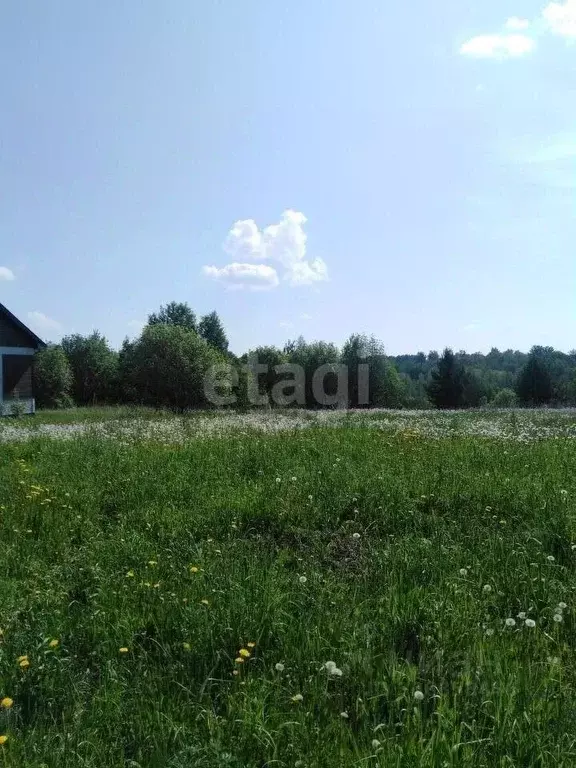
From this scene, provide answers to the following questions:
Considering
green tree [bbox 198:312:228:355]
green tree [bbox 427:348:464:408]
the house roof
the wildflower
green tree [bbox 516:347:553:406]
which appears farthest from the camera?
green tree [bbox 198:312:228:355]

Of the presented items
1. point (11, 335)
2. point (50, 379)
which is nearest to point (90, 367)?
point (50, 379)

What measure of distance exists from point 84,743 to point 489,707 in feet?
6.21

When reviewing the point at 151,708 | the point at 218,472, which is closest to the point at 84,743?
the point at 151,708

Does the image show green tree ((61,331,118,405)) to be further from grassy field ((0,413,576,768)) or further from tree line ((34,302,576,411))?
grassy field ((0,413,576,768))

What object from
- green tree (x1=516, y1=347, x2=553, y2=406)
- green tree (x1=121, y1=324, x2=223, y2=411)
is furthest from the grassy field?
green tree (x1=516, y1=347, x2=553, y2=406)

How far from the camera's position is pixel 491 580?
14.3 ft

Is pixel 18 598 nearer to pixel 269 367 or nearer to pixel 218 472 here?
pixel 218 472

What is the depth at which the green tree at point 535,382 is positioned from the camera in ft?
189

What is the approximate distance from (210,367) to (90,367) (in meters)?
27.8

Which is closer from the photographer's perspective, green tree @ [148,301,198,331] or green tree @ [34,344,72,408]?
green tree @ [34,344,72,408]

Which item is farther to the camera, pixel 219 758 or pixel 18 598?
pixel 18 598

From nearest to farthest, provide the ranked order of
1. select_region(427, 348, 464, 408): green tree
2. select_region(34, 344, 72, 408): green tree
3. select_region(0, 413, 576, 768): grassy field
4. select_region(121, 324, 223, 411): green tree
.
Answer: select_region(0, 413, 576, 768): grassy field < select_region(121, 324, 223, 411): green tree < select_region(34, 344, 72, 408): green tree < select_region(427, 348, 464, 408): green tree

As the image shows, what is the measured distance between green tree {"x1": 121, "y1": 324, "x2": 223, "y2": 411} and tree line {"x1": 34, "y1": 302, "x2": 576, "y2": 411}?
61 mm

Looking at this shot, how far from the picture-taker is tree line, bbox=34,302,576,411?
35.0 metres
